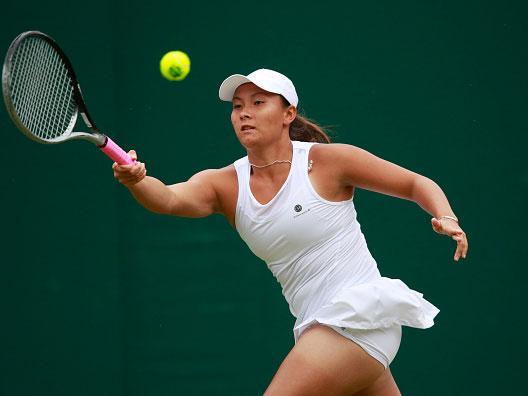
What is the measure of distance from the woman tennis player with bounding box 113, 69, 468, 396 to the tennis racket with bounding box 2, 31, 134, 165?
0.24m

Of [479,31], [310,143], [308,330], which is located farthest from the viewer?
[479,31]

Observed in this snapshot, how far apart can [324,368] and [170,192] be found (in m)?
0.79

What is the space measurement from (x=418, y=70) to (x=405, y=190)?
5.41 feet

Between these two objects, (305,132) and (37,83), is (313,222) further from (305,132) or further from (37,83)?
(37,83)

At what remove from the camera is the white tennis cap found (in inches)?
143

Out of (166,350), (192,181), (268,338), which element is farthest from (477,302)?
(192,181)

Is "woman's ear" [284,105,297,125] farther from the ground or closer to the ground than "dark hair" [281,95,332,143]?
farther from the ground

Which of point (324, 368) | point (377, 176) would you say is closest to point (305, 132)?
point (377, 176)

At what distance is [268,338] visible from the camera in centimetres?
512

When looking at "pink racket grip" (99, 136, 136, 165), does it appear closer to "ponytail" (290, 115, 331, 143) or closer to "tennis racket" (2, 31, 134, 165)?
"tennis racket" (2, 31, 134, 165)

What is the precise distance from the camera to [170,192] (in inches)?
139

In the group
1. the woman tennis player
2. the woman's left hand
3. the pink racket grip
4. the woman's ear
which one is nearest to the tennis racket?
the pink racket grip

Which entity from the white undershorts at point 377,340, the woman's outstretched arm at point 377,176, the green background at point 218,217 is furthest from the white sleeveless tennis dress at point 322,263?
the green background at point 218,217

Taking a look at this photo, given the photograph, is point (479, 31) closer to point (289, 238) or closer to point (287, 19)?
point (287, 19)
